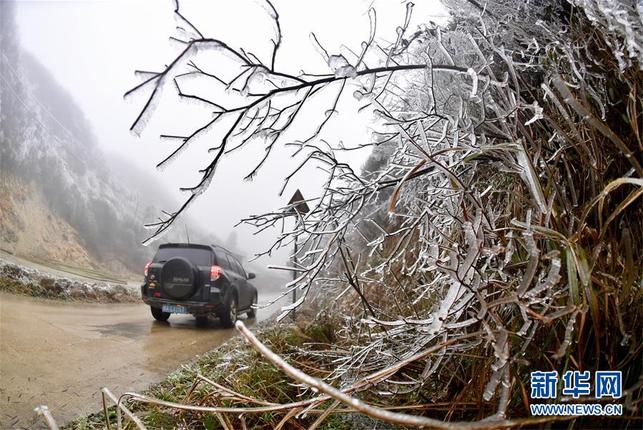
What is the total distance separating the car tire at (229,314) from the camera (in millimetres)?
1999

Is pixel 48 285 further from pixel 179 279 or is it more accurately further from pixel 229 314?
pixel 229 314

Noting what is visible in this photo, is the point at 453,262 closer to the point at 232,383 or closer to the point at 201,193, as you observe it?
the point at 201,193

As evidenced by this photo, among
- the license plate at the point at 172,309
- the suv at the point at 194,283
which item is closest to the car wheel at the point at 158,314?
the suv at the point at 194,283

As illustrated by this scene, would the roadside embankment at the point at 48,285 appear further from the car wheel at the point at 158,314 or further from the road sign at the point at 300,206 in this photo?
the road sign at the point at 300,206

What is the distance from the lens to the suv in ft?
6.14

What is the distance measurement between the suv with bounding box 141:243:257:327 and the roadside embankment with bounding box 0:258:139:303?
227mm

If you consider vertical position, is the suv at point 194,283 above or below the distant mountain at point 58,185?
below

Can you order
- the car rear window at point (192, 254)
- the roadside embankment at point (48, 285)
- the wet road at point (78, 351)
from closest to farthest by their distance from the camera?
the wet road at point (78, 351) < the roadside embankment at point (48, 285) < the car rear window at point (192, 254)

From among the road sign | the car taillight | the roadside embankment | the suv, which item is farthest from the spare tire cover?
the road sign

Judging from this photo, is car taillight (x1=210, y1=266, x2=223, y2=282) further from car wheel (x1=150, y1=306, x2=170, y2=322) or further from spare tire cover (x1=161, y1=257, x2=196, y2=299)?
car wheel (x1=150, y1=306, x2=170, y2=322)

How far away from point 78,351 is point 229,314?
686mm

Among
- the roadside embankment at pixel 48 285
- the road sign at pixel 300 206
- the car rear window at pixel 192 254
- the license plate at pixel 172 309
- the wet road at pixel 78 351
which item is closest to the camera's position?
the road sign at pixel 300 206

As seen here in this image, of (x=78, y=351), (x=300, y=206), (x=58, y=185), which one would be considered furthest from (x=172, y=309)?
(x=300, y=206)

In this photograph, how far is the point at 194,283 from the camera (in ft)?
6.30
